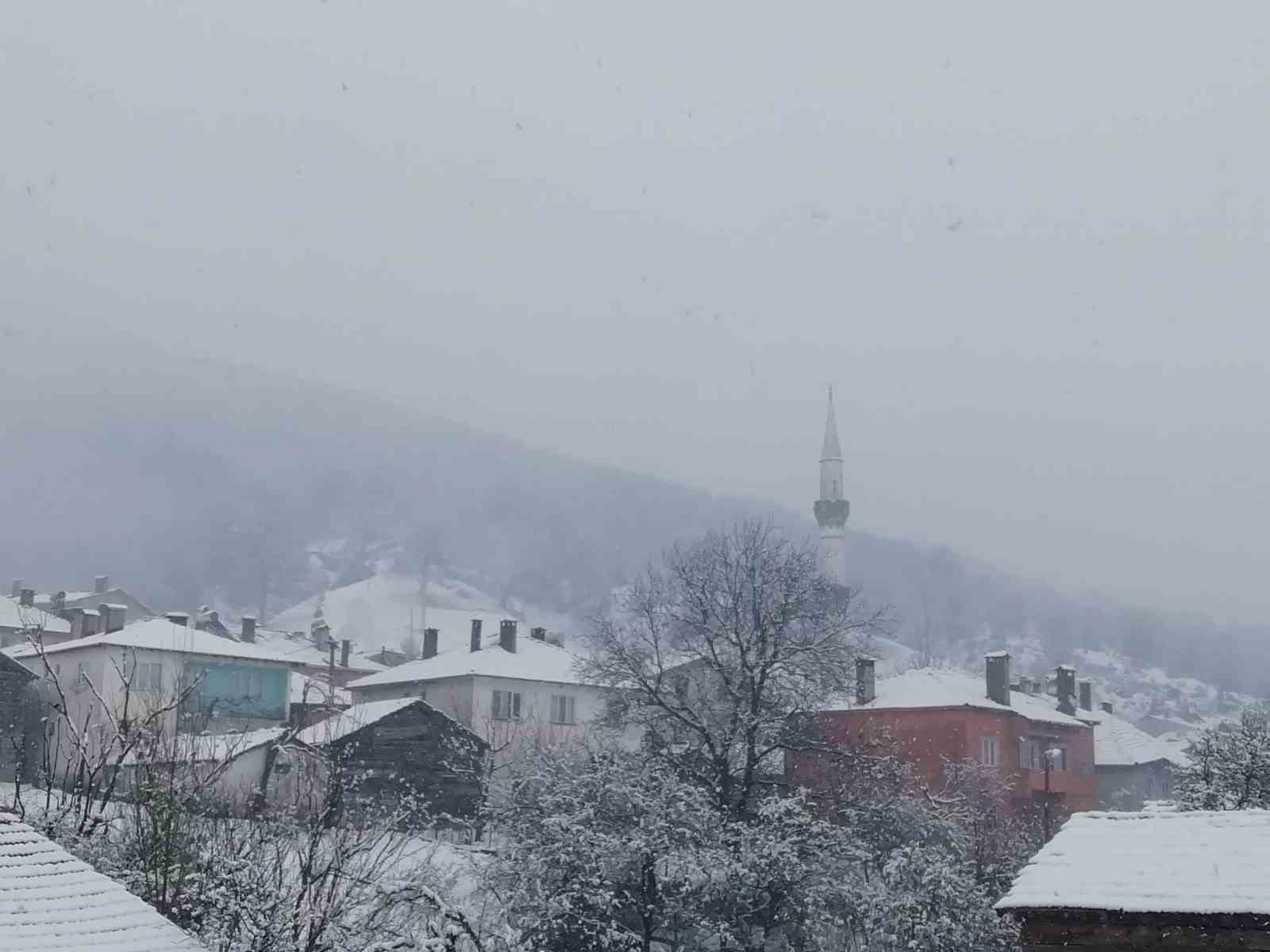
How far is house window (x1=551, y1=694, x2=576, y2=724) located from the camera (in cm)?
Result: 5922

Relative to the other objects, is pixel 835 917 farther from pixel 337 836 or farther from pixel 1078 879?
pixel 1078 879

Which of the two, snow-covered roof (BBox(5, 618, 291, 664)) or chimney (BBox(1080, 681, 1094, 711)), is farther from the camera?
chimney (BBox(1080, 681, 1094, 711))

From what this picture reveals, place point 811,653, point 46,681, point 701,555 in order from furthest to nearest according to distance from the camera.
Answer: point 46,681
point 701,555
point 811,653

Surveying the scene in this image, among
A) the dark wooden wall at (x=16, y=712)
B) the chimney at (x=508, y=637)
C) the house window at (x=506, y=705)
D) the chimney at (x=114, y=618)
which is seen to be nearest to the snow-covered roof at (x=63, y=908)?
the dark wooden wall at (x=16, y=712)

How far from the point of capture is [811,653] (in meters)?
34.0

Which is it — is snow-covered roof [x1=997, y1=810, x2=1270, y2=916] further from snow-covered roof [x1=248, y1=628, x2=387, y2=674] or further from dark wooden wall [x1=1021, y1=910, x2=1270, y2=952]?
snow-covered roof [x1=248, y1=628, x2=387, y2=674]

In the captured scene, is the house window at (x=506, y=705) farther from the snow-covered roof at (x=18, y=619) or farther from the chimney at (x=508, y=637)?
the snow-covered roof at (x=18, y=619)

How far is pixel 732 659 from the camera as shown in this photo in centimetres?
3434

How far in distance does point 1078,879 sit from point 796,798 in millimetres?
16946

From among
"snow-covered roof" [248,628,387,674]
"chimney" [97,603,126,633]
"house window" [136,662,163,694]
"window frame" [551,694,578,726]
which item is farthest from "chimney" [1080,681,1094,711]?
"chimney" [97,603,126,633]

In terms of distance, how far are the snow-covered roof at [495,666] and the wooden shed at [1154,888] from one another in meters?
42.5

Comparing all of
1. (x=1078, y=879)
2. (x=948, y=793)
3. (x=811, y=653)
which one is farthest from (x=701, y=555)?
(x=1078, y=879)

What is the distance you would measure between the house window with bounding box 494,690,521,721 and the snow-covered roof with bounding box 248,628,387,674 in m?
27.5

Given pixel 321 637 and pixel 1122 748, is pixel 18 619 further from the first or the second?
pixel 1122 748
